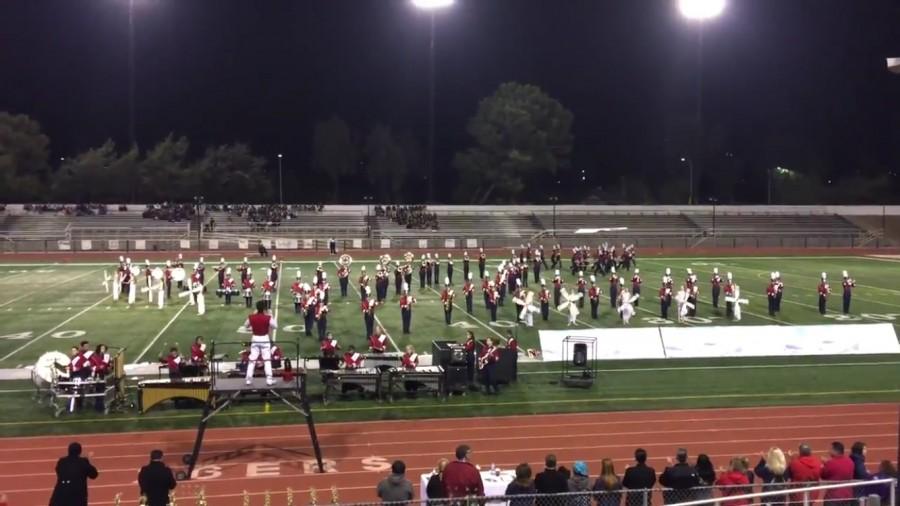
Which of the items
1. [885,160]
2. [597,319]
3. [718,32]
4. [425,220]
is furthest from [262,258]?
[885,160]

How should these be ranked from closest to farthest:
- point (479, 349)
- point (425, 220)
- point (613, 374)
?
point (479, 349) → point (613, 374) → point (425, 220)

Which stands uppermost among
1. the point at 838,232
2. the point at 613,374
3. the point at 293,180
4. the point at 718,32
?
the point at 718,32

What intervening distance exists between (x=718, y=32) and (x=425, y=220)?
29869 mm

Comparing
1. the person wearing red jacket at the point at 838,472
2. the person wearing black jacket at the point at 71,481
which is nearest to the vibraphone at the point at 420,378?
the person wearing black jacket at the point at 71,481

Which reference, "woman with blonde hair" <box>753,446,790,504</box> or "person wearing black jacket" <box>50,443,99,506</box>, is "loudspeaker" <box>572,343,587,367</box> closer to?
"woman with blonde hair" <box>753,446,790,504</box>

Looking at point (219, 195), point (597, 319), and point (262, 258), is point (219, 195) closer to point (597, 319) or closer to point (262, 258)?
point (262, 258)

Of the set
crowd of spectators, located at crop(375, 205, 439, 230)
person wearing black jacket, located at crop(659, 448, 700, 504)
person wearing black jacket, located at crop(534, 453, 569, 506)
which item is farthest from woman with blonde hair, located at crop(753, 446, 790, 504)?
crowd of spectators, located at crop(375, 205, 439, 230)

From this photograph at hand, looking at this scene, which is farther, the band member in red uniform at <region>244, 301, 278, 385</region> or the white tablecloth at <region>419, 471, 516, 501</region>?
the band member in red uniform at <region>244, 301, 278, 385</region>

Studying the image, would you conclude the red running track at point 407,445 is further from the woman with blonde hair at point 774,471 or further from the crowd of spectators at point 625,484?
the woman with blonde hair at point 774,471

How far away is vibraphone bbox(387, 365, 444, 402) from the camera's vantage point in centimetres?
1432

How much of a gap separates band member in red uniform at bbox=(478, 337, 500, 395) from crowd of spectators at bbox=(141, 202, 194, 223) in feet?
141

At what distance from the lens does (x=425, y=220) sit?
186 feet

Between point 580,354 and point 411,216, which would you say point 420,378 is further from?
point 411,216

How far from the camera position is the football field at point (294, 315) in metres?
19.7
